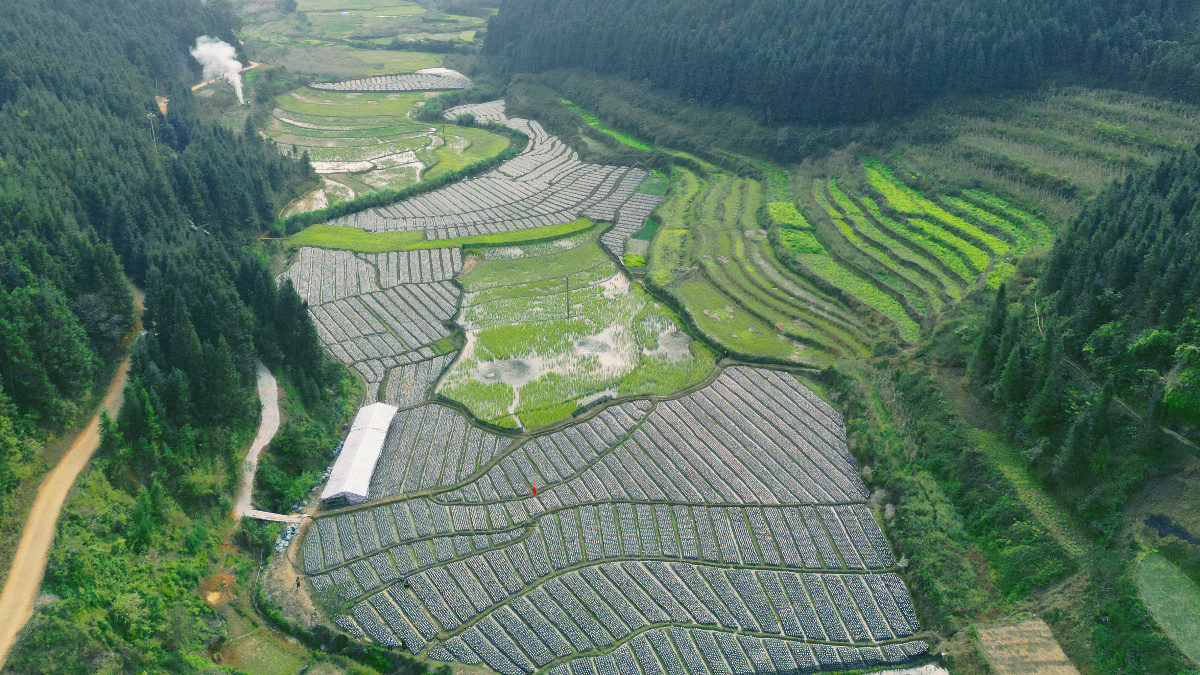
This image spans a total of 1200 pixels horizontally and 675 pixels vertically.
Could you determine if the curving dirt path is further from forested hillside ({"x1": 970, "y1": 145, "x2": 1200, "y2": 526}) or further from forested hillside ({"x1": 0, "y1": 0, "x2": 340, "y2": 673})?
forested hillside ({"x1": 970, "y1": 145, "x2": 1200, "y2": 526})

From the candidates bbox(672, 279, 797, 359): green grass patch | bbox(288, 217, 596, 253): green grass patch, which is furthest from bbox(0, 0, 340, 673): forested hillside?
bbox(672, 279, 797, 359): green grass patch

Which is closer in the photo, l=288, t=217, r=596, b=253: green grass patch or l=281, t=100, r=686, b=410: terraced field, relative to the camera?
l=281, t=100, r=686, b=410: terraced field

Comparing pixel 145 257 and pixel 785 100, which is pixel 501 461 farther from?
pixel 785 100

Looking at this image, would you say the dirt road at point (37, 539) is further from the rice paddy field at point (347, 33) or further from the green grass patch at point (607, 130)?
the rice paddy field at point (347, 33)

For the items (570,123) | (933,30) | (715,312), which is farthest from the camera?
(570,123)

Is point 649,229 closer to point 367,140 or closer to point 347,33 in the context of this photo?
point 367,140

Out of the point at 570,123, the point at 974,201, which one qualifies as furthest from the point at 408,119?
the point at 974,201
